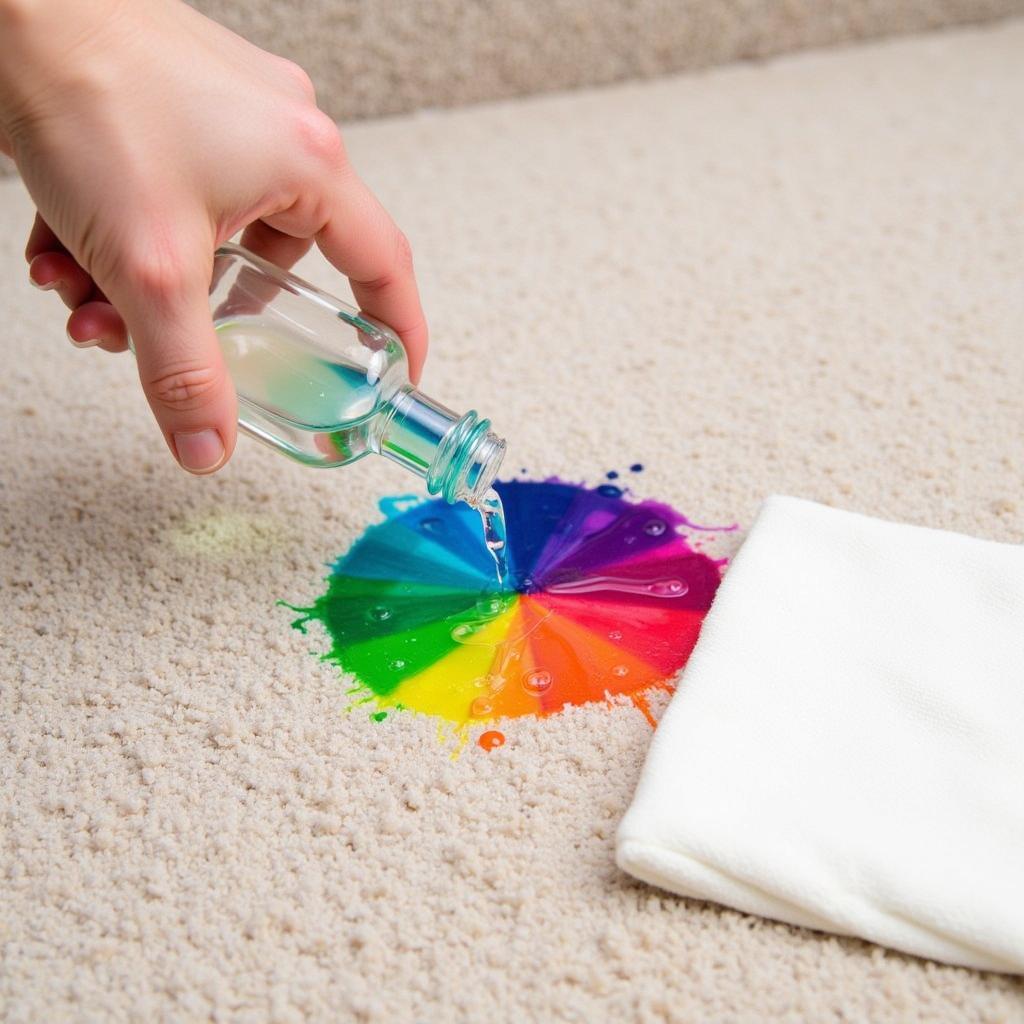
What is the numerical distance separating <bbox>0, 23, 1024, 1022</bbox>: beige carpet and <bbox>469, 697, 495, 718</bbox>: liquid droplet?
0.02m

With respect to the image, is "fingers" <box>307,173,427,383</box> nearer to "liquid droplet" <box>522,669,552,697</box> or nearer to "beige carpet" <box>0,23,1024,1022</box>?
"beige carpet" <box>0,23,1024,1022</box>

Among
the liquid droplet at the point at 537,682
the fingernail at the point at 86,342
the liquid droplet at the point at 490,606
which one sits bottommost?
the liquid droplet at the point at 490,606

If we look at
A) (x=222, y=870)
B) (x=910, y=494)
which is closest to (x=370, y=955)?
(x=222, y=870)

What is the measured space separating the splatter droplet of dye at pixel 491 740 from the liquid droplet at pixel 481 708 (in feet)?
0.05

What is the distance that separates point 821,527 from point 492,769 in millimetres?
273

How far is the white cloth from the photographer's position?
0.52 meters

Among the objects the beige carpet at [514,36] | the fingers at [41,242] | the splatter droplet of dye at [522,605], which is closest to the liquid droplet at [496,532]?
the splatter droplet of dye at [522,605]

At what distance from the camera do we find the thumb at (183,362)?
22.7 inches

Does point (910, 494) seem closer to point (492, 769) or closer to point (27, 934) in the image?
point (492, 769)

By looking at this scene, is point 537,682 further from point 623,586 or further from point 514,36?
point 514,36

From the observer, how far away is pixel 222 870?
583 mm

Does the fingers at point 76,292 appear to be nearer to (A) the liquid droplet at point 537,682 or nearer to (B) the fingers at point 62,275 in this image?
(B) the fingers at point 62,275

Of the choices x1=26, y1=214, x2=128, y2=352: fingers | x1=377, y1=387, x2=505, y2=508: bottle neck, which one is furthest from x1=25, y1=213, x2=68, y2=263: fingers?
x1=377, y1=387, x2=505, y2=508: bottle neck

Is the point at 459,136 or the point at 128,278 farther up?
the point at 128,278
